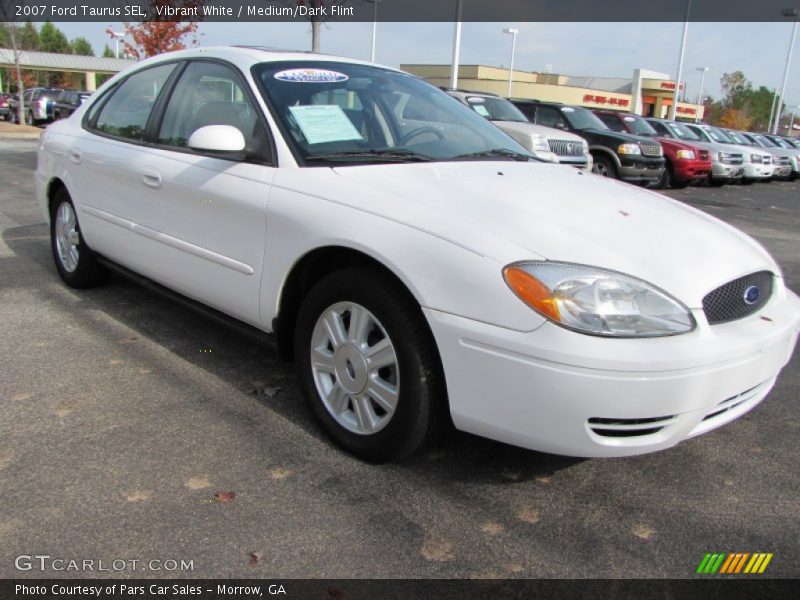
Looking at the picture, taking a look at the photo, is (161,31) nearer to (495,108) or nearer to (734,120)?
(495,108)

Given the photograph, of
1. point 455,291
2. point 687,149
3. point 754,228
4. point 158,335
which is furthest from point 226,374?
point 687,149

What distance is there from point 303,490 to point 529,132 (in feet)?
31.8

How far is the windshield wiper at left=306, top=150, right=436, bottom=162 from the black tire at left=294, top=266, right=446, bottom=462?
1.92 ft

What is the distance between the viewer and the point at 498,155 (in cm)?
357

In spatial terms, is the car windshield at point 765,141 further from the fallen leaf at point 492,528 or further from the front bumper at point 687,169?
the fallen leaf at point 492,528

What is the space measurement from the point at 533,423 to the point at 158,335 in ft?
8.63

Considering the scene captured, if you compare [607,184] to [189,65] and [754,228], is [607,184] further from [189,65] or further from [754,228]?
[754,228]

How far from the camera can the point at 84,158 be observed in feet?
14.6

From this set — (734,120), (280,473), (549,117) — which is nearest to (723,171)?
(549,117)

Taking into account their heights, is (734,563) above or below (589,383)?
below

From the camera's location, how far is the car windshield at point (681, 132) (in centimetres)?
1811

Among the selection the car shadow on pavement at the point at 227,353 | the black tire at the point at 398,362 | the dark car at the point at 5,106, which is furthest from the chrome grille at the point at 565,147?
the dark car at the point at 5,106

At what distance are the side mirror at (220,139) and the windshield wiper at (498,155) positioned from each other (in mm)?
1021

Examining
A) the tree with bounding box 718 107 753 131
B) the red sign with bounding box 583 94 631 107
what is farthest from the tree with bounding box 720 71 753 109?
the red sign with bounding box 583 94 631 107
